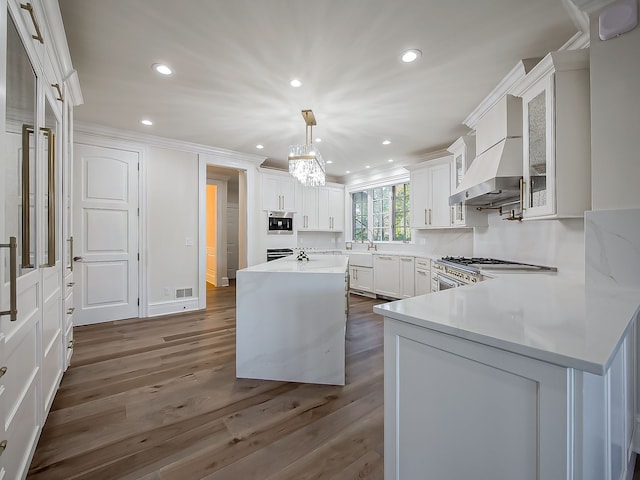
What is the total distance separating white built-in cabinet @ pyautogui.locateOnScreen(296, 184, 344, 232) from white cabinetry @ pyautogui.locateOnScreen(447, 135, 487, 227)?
A: 2.75 m

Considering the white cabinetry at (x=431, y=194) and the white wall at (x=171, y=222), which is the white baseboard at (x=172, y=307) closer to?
the white wall at (x=171, y=222)

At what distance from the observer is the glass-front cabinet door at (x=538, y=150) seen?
2.03 metres

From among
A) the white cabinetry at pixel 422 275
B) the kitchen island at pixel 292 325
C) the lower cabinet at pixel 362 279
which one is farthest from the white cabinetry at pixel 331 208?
the kitchen island at pixel 292 325

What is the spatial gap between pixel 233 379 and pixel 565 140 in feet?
10.2

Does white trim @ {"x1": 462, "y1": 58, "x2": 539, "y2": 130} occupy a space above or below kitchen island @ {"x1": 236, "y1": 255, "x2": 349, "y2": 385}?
above

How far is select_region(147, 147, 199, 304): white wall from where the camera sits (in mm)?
4105

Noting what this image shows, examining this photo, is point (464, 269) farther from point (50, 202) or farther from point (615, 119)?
point (50, 202)

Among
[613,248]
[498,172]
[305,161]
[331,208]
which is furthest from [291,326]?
[331,208]

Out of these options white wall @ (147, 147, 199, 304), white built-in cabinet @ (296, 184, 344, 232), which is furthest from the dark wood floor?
white built-in cabinet @ (296, 184, 344, 232)

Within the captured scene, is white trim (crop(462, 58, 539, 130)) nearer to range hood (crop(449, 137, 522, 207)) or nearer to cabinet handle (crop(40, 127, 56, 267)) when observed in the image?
range hood (crop(449, 137, 522, 207))

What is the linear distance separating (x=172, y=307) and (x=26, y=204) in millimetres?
3243

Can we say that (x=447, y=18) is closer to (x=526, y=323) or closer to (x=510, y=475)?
(x=526, y=323)

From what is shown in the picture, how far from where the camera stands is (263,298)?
234 centimetres

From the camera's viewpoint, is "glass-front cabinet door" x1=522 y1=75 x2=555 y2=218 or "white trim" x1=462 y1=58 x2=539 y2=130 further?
"white trim" x1=462 y1=58 x2=539 y2=130
